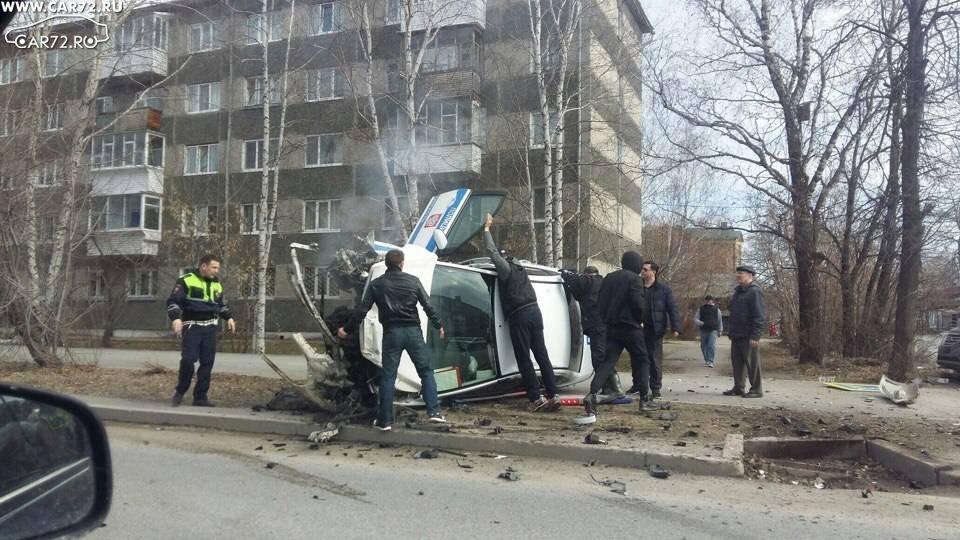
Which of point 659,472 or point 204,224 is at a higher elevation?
point 204,224

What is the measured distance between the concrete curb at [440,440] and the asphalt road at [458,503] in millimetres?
137

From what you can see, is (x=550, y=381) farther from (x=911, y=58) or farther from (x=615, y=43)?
(x=615, y=43)

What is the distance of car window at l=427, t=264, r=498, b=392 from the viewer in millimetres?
7277

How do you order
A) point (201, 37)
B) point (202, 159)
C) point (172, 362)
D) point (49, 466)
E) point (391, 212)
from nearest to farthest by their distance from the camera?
point (49, 466) < point (172, 362) < point (391, 212) < point (201, 37) < point (202, 159)

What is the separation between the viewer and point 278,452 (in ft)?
20.5

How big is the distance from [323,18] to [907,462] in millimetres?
19315

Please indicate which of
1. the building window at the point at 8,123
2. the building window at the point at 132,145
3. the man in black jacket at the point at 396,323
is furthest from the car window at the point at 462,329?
the building window at the point at 132,145

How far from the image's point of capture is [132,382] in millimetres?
10344

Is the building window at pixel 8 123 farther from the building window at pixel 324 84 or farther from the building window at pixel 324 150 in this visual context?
the building window at pixel 324 150

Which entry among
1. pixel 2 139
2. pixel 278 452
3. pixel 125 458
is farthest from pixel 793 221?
pixel 2 139

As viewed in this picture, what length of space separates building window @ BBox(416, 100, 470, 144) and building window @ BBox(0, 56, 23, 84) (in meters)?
9.87

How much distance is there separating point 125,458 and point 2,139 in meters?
7.77

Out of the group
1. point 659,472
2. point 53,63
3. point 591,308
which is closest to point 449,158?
point 53,63

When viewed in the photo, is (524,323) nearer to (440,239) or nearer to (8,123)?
(440,239)
